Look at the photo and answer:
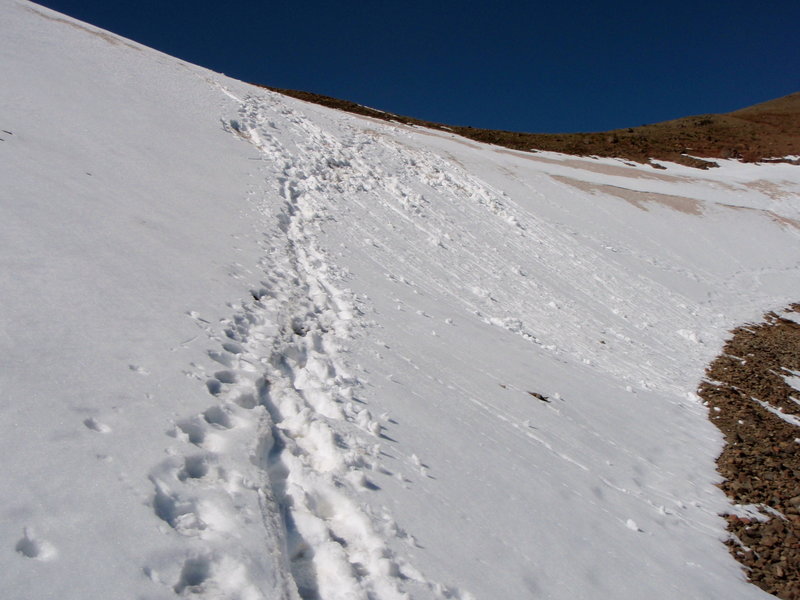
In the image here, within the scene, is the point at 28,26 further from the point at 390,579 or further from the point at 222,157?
the point at 390,579

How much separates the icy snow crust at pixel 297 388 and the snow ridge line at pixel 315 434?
0.07 ft

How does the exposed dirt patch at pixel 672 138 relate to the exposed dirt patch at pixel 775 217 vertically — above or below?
above

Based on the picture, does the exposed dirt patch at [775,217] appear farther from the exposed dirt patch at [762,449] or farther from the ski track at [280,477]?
the ski track at [280,477]

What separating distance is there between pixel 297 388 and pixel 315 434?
33.4 inches

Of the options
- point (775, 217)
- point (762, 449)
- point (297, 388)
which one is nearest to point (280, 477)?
point (297, 388)

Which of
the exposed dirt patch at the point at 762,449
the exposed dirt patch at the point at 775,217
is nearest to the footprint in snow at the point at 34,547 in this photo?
the exposed dirt patch at the point at 762,449

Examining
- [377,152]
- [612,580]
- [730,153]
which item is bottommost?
[612,580]

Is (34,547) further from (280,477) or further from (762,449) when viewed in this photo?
(762,449)

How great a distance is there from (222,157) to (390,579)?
11.5 meters

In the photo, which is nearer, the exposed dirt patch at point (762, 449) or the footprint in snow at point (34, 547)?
the footprint in snow at point (34, 547)

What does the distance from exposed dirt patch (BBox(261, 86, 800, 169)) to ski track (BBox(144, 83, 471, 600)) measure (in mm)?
Answer: 27898

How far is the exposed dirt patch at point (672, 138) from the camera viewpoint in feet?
113

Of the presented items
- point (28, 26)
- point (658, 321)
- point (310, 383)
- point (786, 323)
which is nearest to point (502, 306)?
point (658, 321)

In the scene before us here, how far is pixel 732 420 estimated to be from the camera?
362 inches
